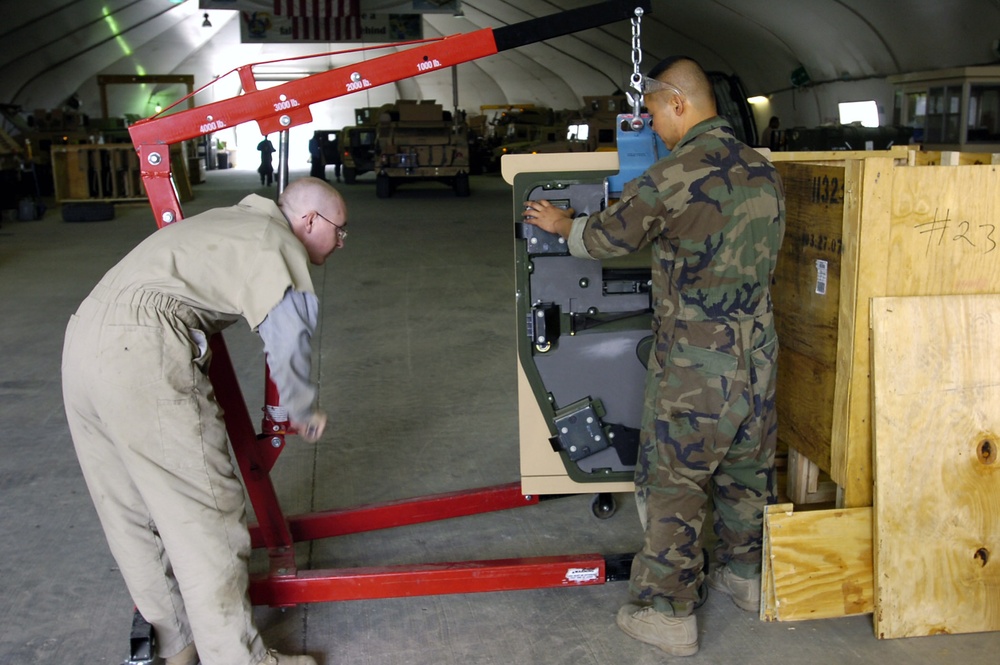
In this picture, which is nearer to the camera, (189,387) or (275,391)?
(189,387)

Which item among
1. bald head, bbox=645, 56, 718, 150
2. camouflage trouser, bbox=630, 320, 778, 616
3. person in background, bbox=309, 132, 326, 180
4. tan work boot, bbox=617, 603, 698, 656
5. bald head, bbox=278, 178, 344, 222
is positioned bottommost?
tan work boot, bbox=617, 603, 698, 656

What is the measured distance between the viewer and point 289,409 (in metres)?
2.47

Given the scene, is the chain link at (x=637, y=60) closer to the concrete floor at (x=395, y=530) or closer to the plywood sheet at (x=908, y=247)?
the plywood sheet at (x=908, y=247)

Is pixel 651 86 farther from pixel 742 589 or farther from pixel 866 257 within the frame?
pixel 742 589

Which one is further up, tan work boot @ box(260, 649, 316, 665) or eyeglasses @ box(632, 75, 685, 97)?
eyeglasses @ box(632, 75, 685, 97)

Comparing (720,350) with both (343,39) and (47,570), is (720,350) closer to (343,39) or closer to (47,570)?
(47,570)

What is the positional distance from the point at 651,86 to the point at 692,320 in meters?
0.68

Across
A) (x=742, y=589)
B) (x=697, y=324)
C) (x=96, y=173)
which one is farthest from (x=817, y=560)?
(x=96, y=173)

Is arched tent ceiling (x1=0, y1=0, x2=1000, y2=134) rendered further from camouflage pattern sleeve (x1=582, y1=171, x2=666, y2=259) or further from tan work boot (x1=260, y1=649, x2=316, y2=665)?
tan work boot (x1=260, y1=649, x2=316, y2=665)

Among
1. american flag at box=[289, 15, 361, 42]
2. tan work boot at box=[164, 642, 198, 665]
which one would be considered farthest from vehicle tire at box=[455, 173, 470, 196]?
tan work boot at box=[164, 642, 198, 665]

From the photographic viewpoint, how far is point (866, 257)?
272 cm

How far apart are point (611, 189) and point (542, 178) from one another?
0.72ft

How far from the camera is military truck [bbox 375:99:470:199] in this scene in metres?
17.4

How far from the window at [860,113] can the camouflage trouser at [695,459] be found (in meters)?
17.0
